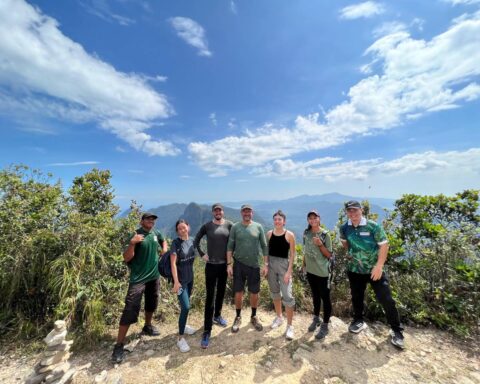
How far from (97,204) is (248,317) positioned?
26.5ft

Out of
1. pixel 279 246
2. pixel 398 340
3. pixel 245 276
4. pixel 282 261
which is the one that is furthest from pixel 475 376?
pixel 245 276

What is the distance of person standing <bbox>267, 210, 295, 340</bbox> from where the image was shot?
457cm

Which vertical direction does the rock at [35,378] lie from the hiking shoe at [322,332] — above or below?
above

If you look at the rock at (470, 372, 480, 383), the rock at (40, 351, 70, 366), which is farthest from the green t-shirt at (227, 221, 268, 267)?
the rock at (470, 372, 480, 383)

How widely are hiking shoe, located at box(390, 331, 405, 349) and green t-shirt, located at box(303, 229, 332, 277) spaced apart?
61.4 inches

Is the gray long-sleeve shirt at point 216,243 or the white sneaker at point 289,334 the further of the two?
the gray long-sleeve shirt at point 216,243

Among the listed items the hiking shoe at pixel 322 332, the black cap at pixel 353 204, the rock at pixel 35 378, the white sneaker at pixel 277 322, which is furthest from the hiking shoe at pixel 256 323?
the rock at pixel 35 378

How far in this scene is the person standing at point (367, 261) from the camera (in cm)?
412

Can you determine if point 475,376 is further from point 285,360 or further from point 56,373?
point 56,373

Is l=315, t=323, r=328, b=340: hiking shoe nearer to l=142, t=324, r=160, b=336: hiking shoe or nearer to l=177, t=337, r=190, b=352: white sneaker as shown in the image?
l=177, t=337, r=190, b=352: white sneaker

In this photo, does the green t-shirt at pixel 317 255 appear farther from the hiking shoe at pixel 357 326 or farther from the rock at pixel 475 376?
the rock at pixel 475 376

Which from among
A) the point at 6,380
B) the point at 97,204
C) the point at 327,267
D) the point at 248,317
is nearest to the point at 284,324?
the point at 248,317

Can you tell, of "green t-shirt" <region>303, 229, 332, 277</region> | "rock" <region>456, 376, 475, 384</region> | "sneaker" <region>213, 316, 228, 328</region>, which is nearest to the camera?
"rock" <region>456, 376, 475, 384</region>

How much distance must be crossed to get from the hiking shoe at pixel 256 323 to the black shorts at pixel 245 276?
62 cm
